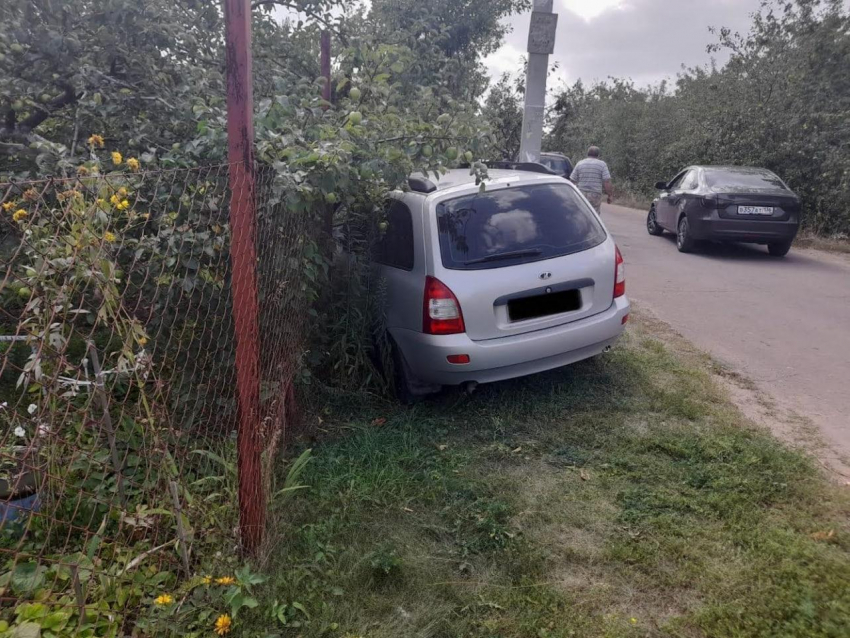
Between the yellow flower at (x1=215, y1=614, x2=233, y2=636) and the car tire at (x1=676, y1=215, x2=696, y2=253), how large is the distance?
990 cm

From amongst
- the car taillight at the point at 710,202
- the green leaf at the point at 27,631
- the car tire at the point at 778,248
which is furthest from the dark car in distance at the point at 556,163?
the green leaf at the point at 27,631

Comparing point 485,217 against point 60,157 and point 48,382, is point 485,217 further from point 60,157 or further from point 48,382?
point 48,382

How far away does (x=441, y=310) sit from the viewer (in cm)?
406

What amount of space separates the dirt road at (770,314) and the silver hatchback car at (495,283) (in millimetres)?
1490

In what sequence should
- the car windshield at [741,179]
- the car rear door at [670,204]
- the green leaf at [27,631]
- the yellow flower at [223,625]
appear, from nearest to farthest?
the green leaf at [27,631] → the yellow flower at [223,625] → the car windshield at [741,179] → the car rear door at [670,204]

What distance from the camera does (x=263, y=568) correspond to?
2666mm

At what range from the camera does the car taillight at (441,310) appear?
159 inches

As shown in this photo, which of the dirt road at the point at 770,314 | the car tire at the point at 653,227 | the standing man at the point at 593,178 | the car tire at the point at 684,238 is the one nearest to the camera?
the dirt road at the point at 770,314

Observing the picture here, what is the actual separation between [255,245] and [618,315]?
9.01ft

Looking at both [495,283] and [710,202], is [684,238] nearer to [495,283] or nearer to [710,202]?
[710,202]

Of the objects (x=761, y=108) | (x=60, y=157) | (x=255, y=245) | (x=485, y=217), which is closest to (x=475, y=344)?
(x=485, y=217)

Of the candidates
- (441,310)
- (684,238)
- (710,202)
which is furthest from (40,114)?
(684,238)

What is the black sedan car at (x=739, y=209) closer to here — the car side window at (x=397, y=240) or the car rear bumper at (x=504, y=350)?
the car rear bumper at (x=504, y=350)

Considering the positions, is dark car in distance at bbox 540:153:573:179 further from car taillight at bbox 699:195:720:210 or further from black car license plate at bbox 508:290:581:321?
black car license plate at bbox 508:290:581:321
